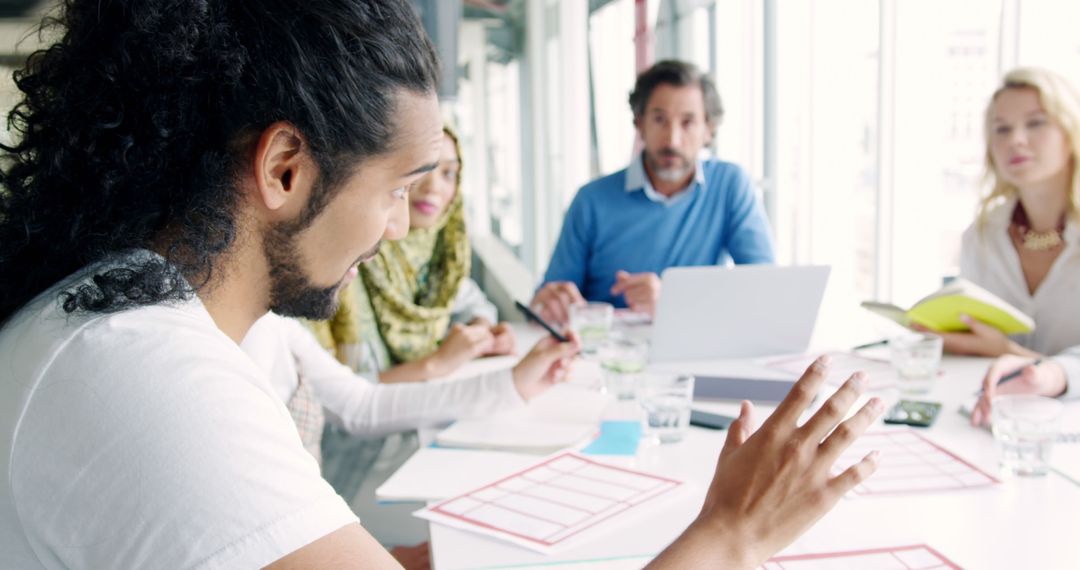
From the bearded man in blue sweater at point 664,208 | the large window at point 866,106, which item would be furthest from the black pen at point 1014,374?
the bearded man in blue sweater at point 664,208

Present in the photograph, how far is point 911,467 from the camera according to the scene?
130 centimetres

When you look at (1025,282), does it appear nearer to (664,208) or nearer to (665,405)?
(664,208)

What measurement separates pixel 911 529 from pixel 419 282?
6.63 feet

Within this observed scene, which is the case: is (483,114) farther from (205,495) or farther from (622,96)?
(205,495)

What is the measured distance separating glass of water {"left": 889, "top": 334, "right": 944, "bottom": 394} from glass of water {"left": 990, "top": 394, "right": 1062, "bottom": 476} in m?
0.40

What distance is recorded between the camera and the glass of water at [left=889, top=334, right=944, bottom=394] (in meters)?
1.70

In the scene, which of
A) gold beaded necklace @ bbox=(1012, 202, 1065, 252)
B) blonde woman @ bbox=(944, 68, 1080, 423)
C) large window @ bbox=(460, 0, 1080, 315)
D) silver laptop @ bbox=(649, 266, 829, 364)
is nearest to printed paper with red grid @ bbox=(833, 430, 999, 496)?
silver laptop @ bbox=(649, 266, 829, 364)

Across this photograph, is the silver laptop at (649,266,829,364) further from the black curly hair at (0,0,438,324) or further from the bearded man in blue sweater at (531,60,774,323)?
the black curly hair at (0,0,438,324)

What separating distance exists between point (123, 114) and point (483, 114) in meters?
10.5

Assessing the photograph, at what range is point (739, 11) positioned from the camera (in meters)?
4.20

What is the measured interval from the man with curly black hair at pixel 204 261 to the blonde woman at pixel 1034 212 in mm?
1518

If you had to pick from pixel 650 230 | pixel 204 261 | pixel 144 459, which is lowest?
pixel 650 230

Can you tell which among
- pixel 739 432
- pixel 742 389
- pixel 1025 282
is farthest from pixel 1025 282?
pixel 739 432

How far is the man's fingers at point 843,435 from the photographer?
838 mm
